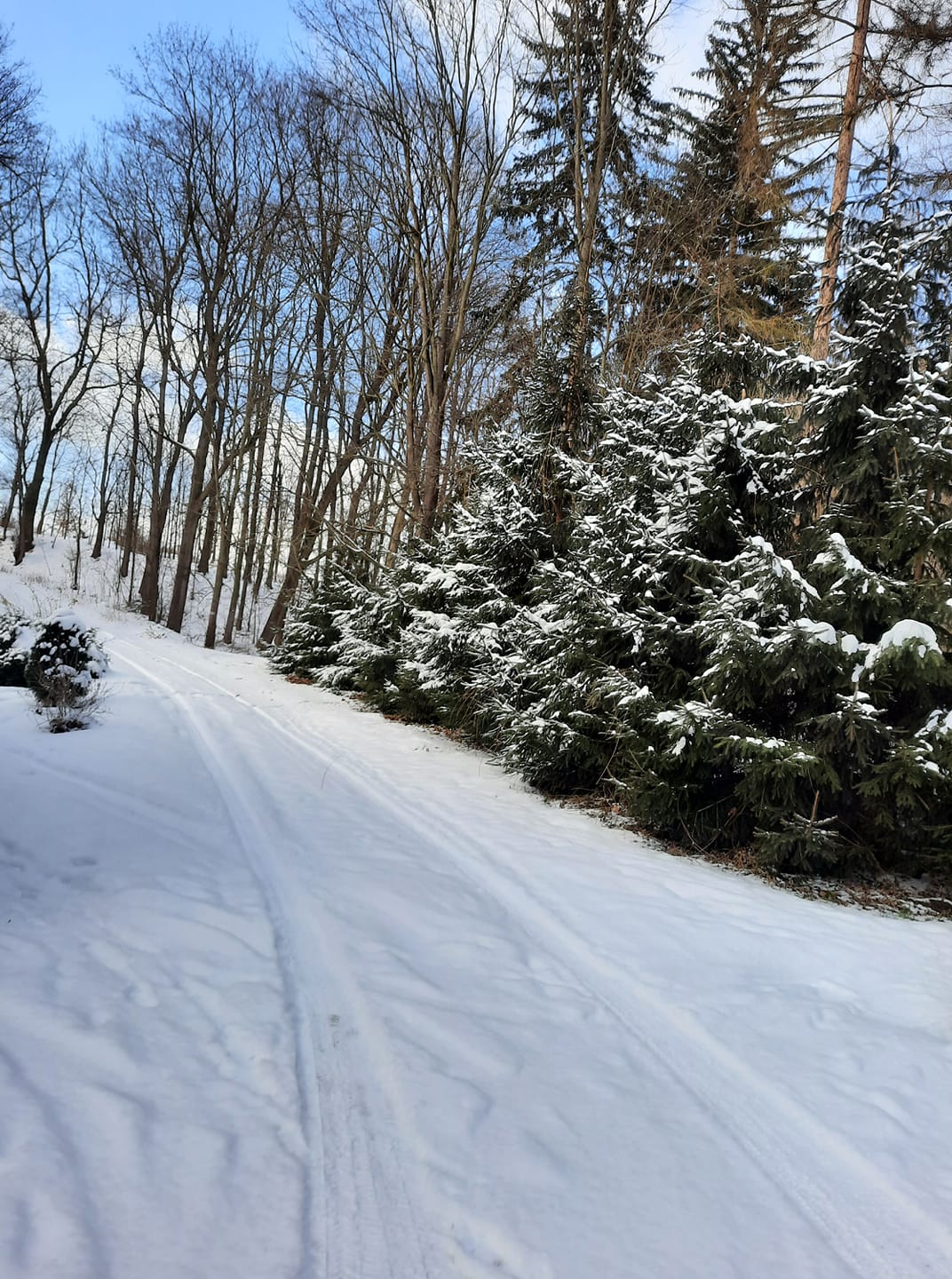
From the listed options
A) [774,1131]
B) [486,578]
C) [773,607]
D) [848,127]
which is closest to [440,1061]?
[774,1131]

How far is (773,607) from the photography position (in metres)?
5.02

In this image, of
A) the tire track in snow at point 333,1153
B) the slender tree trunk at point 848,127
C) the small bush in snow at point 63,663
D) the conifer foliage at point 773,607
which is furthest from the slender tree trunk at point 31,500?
the tire track in snow at point 333,1153

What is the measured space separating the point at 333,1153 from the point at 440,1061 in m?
0.58

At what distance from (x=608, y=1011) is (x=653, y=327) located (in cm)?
1398

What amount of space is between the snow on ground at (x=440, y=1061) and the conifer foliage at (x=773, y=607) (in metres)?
0.85

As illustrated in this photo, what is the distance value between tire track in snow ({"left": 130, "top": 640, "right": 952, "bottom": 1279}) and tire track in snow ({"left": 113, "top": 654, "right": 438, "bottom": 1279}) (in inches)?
47.5

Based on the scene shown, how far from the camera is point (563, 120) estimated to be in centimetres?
1360

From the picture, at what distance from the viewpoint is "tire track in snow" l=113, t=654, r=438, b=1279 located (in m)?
1.85

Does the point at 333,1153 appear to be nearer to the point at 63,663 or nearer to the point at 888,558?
the point at 888,558

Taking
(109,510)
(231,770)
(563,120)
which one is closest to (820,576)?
(231,770)

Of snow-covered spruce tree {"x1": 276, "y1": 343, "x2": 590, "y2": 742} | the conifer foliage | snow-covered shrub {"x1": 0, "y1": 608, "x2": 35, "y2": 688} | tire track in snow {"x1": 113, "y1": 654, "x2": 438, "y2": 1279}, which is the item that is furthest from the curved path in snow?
snow-covered shrub {"x1": 0, "y1": 608, "x2": 35, "y2": 688}

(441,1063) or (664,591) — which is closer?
(441,1063)

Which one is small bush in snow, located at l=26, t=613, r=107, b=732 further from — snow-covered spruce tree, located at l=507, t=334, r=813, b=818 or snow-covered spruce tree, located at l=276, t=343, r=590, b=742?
snow-covered spruce tree, located at l=507, t=334, r=813, b=818

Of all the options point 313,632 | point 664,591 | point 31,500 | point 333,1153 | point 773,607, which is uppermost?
point 31,500
